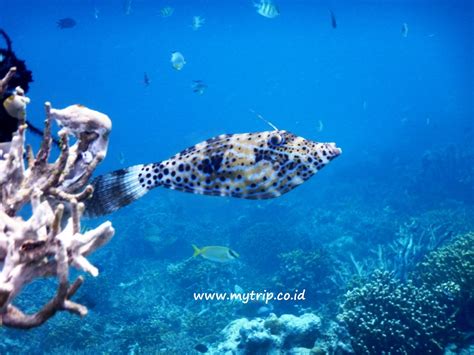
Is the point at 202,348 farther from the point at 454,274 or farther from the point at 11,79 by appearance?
the point at 11,79

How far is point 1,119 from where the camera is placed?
3.02 metres

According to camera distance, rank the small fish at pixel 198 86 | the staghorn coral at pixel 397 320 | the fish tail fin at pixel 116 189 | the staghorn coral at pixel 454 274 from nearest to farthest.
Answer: the fish tail fin at pixel 116 189 → the staghorn coral at pixel 397 320 → the staghorn coral at pixel 454 274 → the small fish at pixel 198 86

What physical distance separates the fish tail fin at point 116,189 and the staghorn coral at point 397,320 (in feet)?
18.5

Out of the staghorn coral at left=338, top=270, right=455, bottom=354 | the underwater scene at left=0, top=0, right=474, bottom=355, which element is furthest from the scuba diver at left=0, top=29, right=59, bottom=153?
the staghorn coral at left=338, top=270, right=455, bottom=354

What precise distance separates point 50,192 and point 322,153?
208 centimetres

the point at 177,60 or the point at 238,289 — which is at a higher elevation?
the point at 177,60

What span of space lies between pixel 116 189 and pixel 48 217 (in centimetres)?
90

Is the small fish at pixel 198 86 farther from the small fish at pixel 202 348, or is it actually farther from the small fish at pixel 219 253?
the small fish at pixel 202 348

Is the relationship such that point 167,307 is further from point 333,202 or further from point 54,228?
point 333,202

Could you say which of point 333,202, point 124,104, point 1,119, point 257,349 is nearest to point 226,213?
point 333,202

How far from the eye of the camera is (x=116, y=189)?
9.21 feet

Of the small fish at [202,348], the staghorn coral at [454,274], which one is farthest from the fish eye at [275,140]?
the small fish at [202,348]

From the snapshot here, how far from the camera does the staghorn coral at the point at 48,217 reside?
1771mm

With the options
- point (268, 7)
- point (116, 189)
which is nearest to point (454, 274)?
point (116, 189)
